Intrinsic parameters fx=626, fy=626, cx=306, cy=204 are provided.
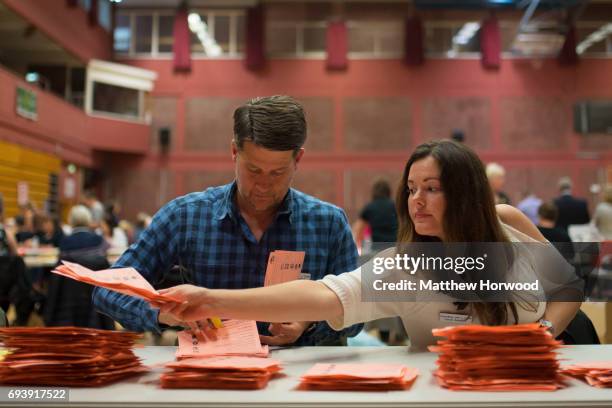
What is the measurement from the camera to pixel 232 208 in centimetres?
195

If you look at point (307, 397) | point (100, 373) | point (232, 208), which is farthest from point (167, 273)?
point (307, 397)

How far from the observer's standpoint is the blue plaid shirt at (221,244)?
1.93 m

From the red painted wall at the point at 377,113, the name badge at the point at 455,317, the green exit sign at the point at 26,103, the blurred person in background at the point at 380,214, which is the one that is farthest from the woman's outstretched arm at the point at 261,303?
the red painted wall at the point at 377,113

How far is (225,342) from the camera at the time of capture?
145cm

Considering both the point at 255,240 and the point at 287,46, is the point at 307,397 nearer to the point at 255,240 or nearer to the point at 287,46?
the point at 255,240

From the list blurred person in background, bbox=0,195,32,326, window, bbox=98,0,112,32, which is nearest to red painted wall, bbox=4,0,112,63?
window, bbox=98,0,112,32

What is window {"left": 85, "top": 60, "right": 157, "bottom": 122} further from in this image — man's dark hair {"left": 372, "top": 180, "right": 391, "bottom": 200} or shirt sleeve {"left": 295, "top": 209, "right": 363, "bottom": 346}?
shirt sleeve {"left": 295, "top": 209, "right": 363, "bottom": 346}

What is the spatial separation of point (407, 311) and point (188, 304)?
55cm

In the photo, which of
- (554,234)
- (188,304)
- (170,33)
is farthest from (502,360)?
(170,33)

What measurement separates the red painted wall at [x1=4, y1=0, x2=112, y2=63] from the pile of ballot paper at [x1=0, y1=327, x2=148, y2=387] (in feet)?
32.9

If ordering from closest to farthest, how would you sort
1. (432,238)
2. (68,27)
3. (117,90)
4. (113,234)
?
(432,238) < (113,234) < (68,27) < (117,90)

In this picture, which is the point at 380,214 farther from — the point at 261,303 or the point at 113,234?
the point at 261,303

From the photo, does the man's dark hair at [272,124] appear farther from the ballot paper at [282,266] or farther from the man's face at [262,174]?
the ballot paper at [282,266]

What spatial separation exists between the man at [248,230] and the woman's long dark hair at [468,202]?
454 mm
